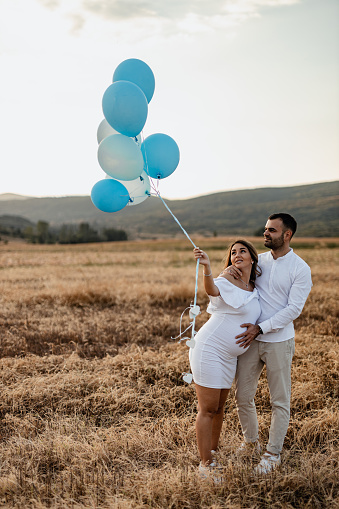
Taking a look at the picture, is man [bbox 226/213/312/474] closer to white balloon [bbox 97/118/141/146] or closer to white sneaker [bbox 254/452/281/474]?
white sneaker [bbox 254/452/281/474]

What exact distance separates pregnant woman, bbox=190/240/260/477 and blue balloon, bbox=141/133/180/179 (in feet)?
4.47

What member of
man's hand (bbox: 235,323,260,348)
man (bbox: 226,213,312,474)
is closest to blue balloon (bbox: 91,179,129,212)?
man (bbox: 226,213,312,474)

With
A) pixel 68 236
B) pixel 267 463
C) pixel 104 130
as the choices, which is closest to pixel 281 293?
pixel 267 463

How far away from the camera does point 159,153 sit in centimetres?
449

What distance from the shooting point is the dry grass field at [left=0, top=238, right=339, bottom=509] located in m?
3.19

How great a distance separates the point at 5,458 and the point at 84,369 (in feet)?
6.68

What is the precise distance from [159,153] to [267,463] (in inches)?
127

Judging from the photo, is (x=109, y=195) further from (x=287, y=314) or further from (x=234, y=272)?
(x=287, y=314)

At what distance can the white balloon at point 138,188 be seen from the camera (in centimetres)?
477

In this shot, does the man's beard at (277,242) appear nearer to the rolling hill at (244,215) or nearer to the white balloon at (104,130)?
the white balloon at (104,130)

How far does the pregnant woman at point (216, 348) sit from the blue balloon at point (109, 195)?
1.24 m

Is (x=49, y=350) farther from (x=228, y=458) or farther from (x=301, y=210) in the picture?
(x=301, y=210)

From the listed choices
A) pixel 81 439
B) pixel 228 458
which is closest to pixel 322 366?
pixel 228 458

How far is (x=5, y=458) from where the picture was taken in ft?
12.4
